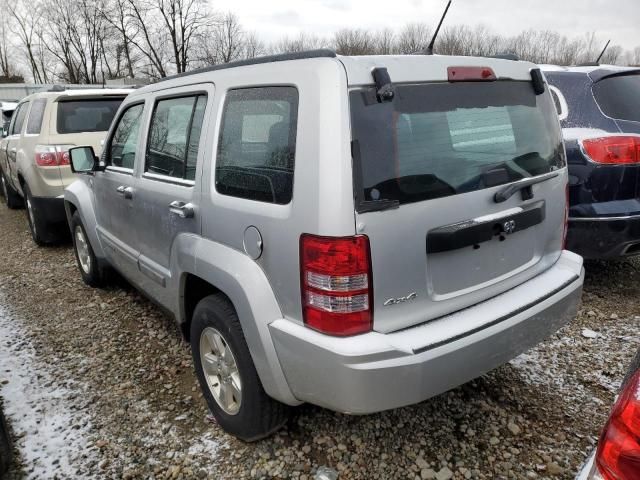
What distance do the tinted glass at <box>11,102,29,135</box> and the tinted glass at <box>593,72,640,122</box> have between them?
266 inches

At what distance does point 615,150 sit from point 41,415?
4103 mm

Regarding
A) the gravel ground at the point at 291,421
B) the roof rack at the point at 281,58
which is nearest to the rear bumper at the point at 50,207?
the gravel ground at the point at 291,421

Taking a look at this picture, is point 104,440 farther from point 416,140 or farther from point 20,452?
point 416,140

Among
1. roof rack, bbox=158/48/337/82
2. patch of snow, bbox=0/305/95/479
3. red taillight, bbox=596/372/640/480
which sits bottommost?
patch of snow, bbox=0/305/95/479

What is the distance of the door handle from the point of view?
7.99 feet

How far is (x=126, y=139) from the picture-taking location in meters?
3.49

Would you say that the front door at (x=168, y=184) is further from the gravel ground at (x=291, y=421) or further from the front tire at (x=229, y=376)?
the gravel ground at (x=291, y=421)

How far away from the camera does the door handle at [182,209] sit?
2.44 meters

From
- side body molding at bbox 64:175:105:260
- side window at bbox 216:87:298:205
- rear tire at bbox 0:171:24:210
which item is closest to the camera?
side window at bbox 216:87:298:205

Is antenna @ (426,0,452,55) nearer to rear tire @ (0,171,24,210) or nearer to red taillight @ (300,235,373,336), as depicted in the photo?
red taillight @ (300,235,373,336)

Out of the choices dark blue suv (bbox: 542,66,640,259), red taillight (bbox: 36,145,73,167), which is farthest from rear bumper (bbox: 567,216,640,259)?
red taillight (bbox: 36,145,73,167)

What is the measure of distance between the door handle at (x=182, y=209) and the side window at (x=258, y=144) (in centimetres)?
25

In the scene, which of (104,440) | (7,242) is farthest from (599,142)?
(7,242)

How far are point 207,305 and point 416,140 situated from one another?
4.10 ft
